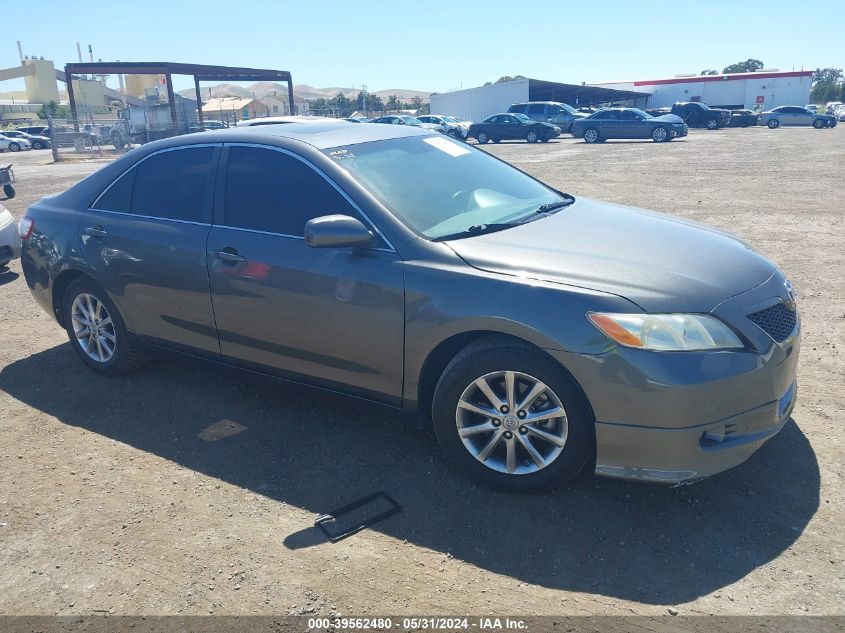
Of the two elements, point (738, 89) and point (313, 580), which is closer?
point (313, 580)

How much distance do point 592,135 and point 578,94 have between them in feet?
115

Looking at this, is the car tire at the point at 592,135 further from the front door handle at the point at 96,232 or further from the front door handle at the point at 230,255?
the front door handle at the point at 230,255

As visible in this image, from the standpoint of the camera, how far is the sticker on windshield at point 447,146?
4.43 meters

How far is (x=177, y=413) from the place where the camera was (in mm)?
4391

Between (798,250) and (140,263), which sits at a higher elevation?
(140,263)

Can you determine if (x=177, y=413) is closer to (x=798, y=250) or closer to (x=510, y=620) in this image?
(x=510, y=620)

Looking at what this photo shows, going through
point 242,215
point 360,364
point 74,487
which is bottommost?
point 74,487

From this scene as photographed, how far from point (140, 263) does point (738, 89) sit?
2548 inches

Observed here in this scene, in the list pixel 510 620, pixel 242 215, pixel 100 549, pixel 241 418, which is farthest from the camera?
pixel 241 418

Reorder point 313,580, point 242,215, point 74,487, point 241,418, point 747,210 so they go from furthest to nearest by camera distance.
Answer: point 747,210 < point 241,418 < point 242,215 < point 74,487 < point 313,580

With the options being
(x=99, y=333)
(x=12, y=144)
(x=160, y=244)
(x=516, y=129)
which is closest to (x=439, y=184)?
(x=160, y=244)

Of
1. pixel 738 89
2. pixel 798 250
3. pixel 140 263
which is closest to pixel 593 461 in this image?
pixel 140 263

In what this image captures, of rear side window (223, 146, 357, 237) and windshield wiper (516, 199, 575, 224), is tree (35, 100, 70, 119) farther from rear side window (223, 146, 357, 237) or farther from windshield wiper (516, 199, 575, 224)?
windshield wiper (516, 199, 575, 224)

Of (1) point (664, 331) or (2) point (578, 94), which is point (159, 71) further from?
(2) point (578, 94)
